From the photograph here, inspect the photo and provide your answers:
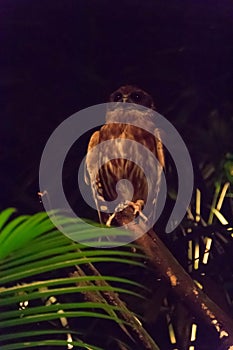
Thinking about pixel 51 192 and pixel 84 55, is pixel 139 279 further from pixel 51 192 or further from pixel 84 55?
pixel 84 55

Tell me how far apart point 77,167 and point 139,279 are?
22 cm

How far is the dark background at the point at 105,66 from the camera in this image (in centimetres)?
102

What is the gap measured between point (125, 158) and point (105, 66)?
17 centimetres

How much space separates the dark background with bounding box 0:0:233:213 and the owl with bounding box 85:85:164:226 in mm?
26

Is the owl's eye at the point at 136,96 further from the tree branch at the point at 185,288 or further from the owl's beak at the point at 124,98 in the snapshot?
the tree branch at the point at 185,288

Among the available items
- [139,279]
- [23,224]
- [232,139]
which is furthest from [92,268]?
[23,224]

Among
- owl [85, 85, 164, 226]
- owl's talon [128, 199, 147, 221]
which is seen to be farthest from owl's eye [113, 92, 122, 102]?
owl's talon [128, 199, 147, 221]

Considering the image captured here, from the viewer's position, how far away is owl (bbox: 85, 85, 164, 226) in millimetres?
1002

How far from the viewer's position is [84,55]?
105 cm

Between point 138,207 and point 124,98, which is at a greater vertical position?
point 124,98

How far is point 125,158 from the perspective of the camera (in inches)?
40.5

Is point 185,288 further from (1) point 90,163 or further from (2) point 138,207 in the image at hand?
(1) point 90,163

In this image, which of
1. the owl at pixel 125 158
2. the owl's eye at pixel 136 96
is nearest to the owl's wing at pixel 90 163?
the owl at pixel 125 158

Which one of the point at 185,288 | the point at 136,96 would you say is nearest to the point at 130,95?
the point at 136,96
